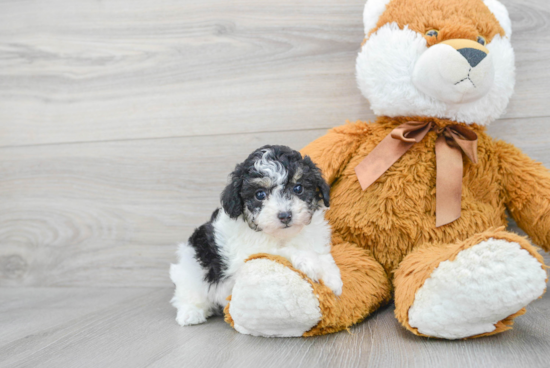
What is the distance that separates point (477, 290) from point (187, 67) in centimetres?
143

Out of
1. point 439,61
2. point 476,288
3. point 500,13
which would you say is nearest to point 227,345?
point 476,288

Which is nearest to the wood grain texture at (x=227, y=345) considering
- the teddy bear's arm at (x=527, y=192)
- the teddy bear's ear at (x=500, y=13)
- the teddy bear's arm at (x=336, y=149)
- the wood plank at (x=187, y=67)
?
the teddy bear's arm at (x=527, y=192)

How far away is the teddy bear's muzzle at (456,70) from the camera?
1.29 meters

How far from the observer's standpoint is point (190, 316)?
56.4 inches

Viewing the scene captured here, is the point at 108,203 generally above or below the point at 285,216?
below

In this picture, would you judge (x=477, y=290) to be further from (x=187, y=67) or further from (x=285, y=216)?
(x=187, y=67)

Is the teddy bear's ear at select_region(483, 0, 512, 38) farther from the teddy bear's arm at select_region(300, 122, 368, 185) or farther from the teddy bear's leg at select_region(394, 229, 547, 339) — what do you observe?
the teddy bear's leg at select_region(394, 229, 547, 339)

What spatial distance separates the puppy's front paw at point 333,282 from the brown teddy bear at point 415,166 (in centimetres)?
4

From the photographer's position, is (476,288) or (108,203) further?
(108,203)

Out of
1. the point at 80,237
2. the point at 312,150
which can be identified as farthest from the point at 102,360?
the point at 80,237

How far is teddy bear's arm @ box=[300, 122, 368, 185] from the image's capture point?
1.48m

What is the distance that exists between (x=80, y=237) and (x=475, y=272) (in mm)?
1689

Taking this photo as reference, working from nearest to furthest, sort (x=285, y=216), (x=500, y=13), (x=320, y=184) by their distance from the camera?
(x=285, y=216) → (x=320, y=184) → (x=500, y=13)

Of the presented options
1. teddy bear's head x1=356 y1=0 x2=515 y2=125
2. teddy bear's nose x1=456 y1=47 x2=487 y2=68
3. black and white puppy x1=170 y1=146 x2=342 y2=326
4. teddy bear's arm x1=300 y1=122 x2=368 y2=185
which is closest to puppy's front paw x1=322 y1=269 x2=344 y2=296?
black and white puppy x1=170 y1=146 x2=342 y2=326
